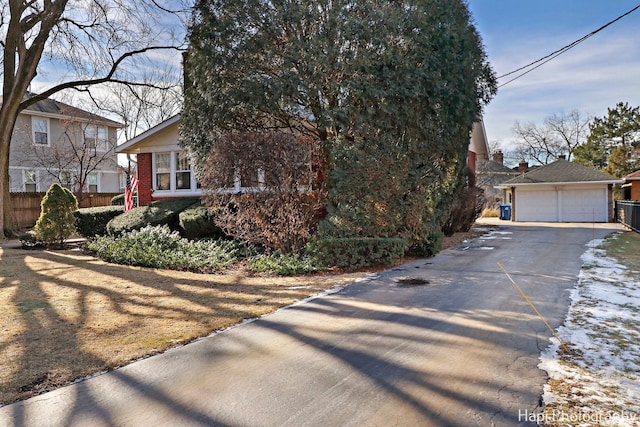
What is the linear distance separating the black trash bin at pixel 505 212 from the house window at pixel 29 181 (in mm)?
27448

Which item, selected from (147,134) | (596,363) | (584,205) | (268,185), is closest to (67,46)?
(147,134)

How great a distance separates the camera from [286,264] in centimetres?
876

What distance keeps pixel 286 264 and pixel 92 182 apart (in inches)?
850

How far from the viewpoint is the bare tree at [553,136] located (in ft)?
142

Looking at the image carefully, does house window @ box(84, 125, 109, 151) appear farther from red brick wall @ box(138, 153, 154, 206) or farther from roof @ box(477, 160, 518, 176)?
roof @ box(477, 160, 518, 176)

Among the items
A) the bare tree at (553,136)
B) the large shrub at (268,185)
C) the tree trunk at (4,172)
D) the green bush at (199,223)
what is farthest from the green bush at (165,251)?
the bare tree at (553,136)

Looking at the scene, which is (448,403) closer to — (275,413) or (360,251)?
(275,413)

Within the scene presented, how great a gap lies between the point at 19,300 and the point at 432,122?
9.01m

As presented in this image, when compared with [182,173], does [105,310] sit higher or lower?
lower

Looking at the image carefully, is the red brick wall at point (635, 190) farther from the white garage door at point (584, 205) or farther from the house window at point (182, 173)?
the house window at point (182, 173)

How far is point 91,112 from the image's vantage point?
974 inches

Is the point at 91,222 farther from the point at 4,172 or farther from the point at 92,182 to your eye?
the point at 92,182

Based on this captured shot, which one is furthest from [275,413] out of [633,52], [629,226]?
[629,226]

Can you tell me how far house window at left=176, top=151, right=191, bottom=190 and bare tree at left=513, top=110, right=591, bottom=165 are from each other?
40288 mm
